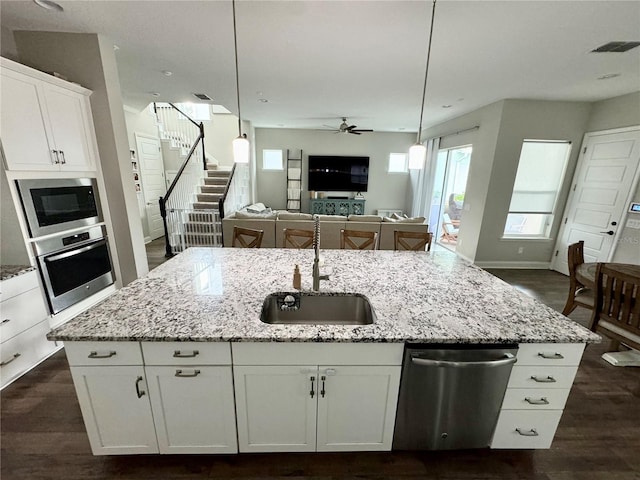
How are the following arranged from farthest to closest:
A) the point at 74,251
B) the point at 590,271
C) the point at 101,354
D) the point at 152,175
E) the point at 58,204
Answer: the point at 152,175 → the point at 590,271 → the point at 74,251 → the point at 58,204 → the point at 101,354

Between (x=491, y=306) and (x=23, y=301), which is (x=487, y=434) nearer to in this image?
(x=491, y=306)

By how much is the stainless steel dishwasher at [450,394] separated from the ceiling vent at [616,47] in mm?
2958

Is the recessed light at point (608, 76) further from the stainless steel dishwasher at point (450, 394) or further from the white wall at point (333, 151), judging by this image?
the white wall at point (333, 151)

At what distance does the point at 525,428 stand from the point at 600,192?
4.33 metres

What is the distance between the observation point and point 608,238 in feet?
12.2

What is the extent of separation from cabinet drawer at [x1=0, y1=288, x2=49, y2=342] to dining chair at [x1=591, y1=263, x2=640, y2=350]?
449 cm

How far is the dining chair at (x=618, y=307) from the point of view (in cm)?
188

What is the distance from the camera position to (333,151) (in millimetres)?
7523

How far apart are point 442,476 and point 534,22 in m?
3.19

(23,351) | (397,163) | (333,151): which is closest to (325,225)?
(23,351)

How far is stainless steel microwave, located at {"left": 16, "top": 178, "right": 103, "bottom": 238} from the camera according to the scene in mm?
2068

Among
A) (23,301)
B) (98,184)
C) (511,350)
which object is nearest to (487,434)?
(511,350)

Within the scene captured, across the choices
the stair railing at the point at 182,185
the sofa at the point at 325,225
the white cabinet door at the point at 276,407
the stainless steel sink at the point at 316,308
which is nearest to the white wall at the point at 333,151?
the stair railing at the point at 182,185

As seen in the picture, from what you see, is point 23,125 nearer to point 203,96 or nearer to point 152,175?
point 203,96
